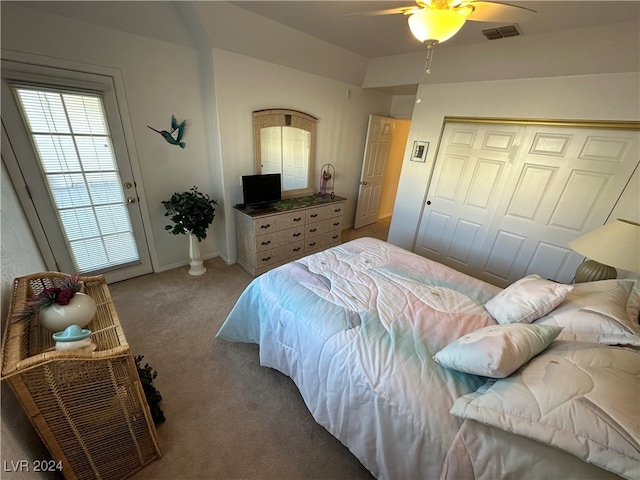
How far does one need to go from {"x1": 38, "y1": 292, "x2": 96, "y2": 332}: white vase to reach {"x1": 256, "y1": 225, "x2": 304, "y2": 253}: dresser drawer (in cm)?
182

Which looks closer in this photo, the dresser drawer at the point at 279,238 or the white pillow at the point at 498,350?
the white pillow at the point at 498,350

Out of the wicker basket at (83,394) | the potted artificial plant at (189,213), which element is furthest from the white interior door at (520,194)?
the wicker basket at (83,394)

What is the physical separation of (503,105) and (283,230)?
2.71 m

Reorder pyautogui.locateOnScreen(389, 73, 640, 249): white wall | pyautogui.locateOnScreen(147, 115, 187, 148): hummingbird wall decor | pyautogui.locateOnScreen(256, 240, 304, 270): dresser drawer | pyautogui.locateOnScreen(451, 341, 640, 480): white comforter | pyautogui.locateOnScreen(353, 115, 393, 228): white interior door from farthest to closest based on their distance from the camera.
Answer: pyautogui.locateOnScreen(353, 115, 393, 228): white interior door → pyautogui.locateOnScreen(256, 240, 304, 270): dresser drawer → pyautogui.locateOnScreen(147, 115, 187, 148): hummingbird wall decor → pyautogui.locateOnScreen(389, 73, 640, 249): white wall → pyautogui.locateOnScreen(451, 341, 640, 480): white comforter

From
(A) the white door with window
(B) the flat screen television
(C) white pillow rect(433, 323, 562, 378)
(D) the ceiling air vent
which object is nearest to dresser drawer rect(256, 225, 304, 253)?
(B) the flat screen television

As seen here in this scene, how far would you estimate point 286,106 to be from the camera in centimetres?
307

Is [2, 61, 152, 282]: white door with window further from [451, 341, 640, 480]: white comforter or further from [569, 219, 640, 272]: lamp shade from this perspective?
[569, 219, 640, 272]: lamp shade

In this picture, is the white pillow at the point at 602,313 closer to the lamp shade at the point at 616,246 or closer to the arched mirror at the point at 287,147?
the lamp shade at the point at 616,246

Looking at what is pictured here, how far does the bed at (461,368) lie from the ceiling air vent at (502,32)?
2161mm

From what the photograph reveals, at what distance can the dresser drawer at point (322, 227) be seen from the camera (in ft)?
10.9

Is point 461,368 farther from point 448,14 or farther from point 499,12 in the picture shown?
point 499,12

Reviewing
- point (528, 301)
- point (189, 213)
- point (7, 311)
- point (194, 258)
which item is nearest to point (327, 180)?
point (189, 213)

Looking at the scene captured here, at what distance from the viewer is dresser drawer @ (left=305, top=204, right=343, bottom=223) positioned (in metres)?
3.26

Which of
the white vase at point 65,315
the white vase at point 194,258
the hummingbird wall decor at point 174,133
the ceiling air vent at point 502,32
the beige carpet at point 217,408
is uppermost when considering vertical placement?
the ceiling air vent at point 502,32
